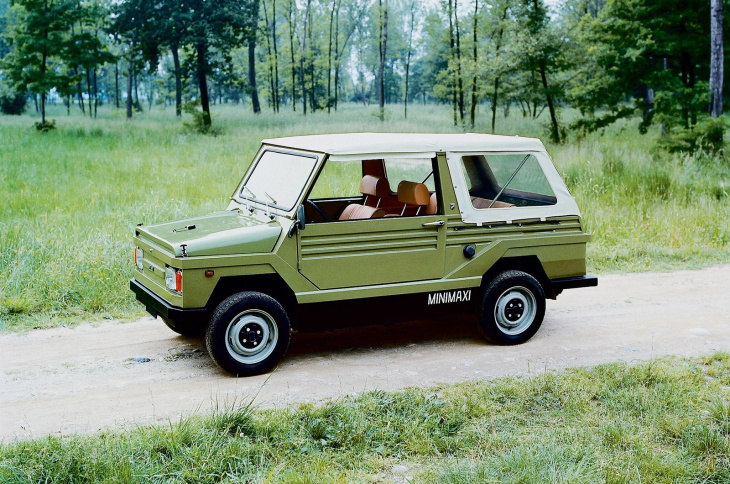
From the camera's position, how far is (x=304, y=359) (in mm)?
6836

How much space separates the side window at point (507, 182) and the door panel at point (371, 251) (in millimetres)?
918

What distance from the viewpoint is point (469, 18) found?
138ft

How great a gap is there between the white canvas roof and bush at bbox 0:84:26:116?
50955 millimetres

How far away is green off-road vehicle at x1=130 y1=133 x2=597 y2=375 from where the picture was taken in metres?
6.24

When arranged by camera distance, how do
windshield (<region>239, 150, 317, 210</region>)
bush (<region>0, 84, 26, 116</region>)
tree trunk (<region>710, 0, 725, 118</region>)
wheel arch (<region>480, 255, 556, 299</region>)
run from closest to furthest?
1. windshield (<region>239, 150, 317, 210</region>)
2. wheel arch (<region>480, 255, 556, 299</region>)
3. tree trunk (<region>710, 0, 725, 118</region>)
4. bush (<region>0, 84, 26, 116</region>)

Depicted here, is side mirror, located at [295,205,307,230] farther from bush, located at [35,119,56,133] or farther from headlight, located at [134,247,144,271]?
bush, located at [35,119,56,133]

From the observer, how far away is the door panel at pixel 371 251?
6504mm

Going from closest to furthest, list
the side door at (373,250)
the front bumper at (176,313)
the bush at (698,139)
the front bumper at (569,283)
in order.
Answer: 1. the front bumper at (176,313)
2. the side door at (373,250)
3. the front bumper at (569,283)
4. the bush at (698,139)

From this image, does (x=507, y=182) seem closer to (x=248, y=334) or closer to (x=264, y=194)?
(x=264, y=194)

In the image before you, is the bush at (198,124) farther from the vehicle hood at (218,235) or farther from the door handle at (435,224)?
the door handle at (435,224)

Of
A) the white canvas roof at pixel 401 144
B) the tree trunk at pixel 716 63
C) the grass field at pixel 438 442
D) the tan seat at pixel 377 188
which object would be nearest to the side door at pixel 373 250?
the white canvas roof at pixel 401 144

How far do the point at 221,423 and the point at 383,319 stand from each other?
2279 millimetres

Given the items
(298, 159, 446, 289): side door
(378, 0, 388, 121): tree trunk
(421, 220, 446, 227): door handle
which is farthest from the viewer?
(378, 0, 388, 121): tree trunk

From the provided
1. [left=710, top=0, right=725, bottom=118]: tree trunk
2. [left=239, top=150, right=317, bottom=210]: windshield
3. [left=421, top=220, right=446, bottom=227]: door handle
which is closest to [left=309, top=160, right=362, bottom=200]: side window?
[left=239, top=150, right=317, bottom=210]: windshield
